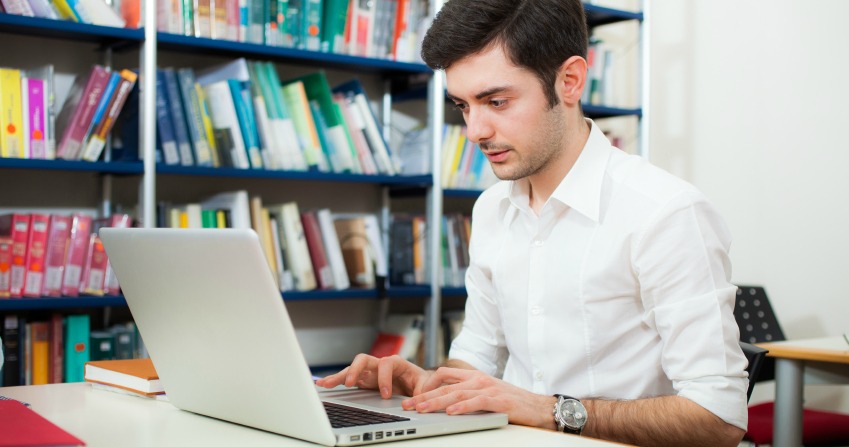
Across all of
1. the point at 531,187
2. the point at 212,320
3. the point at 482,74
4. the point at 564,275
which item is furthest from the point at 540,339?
the point at 212,320

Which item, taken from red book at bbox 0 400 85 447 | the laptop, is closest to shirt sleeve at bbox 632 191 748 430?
the laptop

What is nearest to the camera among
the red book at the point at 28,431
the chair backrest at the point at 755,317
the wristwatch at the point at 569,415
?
the red book at the point at 28,431

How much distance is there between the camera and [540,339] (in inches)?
61.1

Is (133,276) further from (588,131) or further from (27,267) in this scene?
(27,267)

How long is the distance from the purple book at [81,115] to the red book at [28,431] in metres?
1.71

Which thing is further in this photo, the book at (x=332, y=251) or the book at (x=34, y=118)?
the book at (x=332, y=251)

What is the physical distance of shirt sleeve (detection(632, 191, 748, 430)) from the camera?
4.33ft

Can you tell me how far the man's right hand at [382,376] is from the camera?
1.35 meters

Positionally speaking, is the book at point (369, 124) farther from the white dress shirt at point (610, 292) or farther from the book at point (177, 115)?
the white dress shirt at point (610, 292)

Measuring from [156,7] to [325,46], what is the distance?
59 cm

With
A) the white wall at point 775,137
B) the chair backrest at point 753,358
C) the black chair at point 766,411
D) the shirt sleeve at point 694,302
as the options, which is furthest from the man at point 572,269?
the white wall at point 775,137

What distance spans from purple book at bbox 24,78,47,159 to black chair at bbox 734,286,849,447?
6.51ft

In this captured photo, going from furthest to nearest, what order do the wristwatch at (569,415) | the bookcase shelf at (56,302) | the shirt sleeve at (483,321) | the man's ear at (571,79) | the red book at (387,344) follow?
the red book at (387,344) < the bookcase shelf at (56,302) < the shirt sleeve at (483,321) < the man's ear at (571,79) < the wristwatch at (569,415)

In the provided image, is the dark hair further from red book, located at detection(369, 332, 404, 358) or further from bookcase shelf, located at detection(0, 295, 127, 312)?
red book, located at detection(369, 332, 404, 358)
